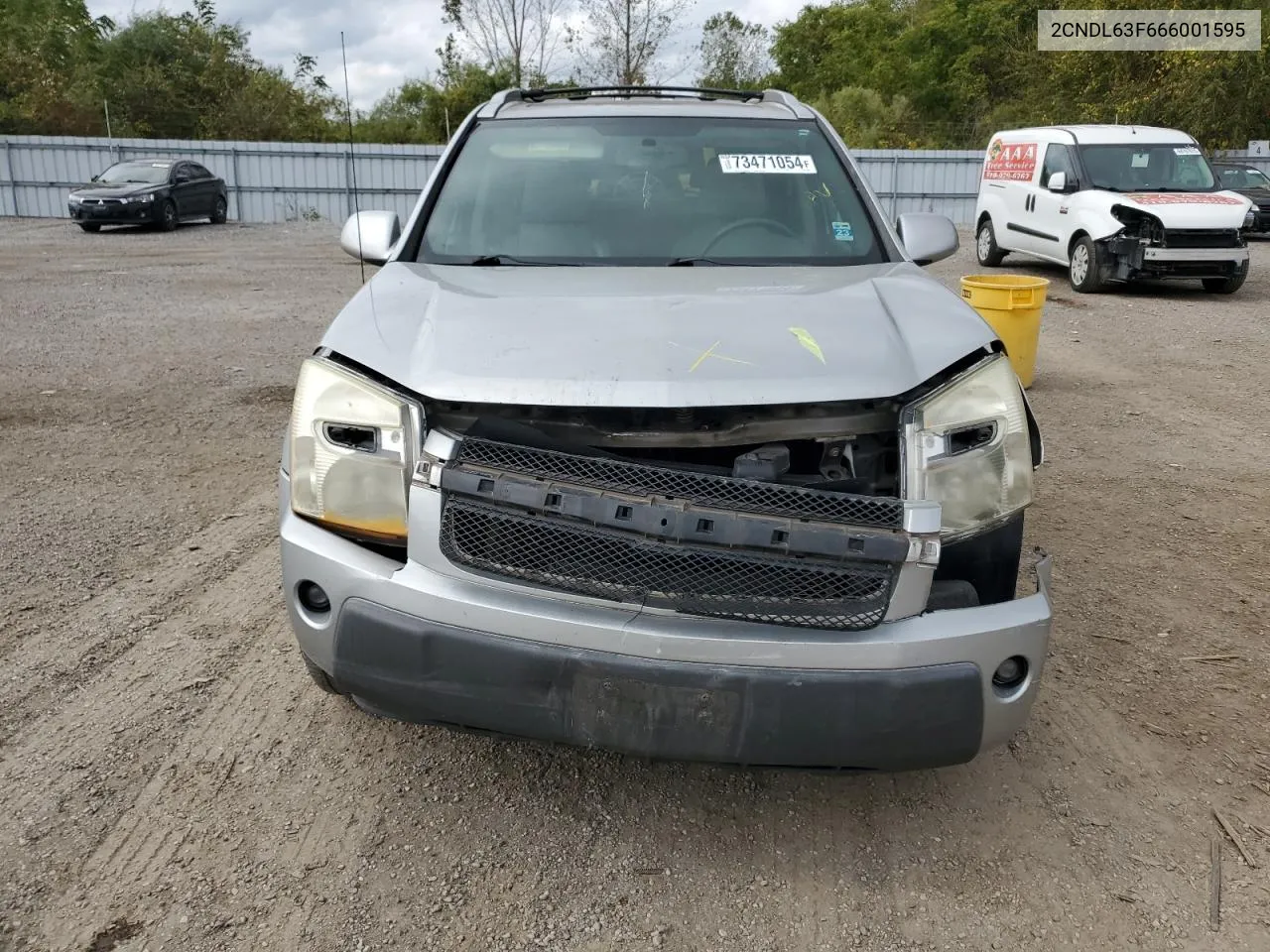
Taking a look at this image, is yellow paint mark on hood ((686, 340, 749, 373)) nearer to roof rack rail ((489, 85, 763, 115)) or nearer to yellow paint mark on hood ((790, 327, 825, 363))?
yellow paint mark on hood ((790, 327, 825, 363))

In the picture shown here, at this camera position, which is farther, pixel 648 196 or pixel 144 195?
pixel 144 195

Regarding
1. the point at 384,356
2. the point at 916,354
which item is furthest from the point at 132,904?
the point at 916,354

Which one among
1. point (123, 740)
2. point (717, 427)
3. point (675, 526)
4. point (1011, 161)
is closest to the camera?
point (675, 526)

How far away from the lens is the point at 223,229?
75.1 ft

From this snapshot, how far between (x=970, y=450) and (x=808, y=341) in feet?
1.48

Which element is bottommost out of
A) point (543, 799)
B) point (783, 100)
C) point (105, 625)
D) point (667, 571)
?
point (543, 799)

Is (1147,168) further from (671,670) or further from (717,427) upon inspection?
(671,670)

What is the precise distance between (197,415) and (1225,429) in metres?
6.53

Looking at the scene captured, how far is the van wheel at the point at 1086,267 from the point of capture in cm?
1262

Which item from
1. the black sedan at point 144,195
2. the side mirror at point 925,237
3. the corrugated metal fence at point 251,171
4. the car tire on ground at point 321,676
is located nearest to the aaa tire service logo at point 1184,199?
the side mirror at point 925,237

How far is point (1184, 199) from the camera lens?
1225 cm

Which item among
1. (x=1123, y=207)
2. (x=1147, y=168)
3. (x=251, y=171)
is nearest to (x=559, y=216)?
(x=1123, y=207)

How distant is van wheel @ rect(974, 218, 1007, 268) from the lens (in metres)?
15.5

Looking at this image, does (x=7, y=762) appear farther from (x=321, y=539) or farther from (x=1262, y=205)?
(x=1262, y=205)
